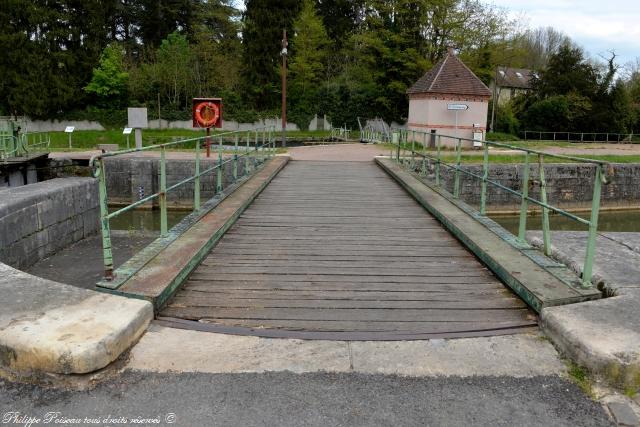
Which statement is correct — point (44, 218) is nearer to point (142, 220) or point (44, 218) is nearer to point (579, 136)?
point (142, 220)

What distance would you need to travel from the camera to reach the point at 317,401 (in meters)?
2.79

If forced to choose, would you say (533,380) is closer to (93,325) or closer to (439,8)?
(93,325)

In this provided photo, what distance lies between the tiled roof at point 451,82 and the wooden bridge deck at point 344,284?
78.1 feet

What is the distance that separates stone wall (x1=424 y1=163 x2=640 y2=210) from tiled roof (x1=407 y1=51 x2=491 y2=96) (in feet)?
33.5

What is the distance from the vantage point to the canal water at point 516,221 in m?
16.4

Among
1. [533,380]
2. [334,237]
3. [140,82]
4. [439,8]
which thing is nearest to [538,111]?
[439,8]

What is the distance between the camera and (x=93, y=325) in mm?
3176

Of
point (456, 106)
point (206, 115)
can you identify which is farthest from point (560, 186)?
point (206, 115)

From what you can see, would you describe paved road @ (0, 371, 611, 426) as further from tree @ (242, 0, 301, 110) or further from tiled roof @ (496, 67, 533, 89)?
tiled roof @ (496, 67, 533, 89)

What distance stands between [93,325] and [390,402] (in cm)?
177

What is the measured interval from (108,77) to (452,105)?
87.7ft

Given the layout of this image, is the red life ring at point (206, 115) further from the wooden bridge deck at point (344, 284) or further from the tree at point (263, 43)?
the tree at point (263, 43)

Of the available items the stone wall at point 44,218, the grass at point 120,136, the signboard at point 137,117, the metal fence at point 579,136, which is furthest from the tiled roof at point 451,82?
the stone wall at point 44,218

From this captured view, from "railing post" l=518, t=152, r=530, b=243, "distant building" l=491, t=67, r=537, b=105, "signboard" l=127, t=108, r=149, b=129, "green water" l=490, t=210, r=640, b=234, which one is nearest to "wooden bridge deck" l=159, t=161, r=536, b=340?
"railing post" l=518, t=152, r=530, b=243
